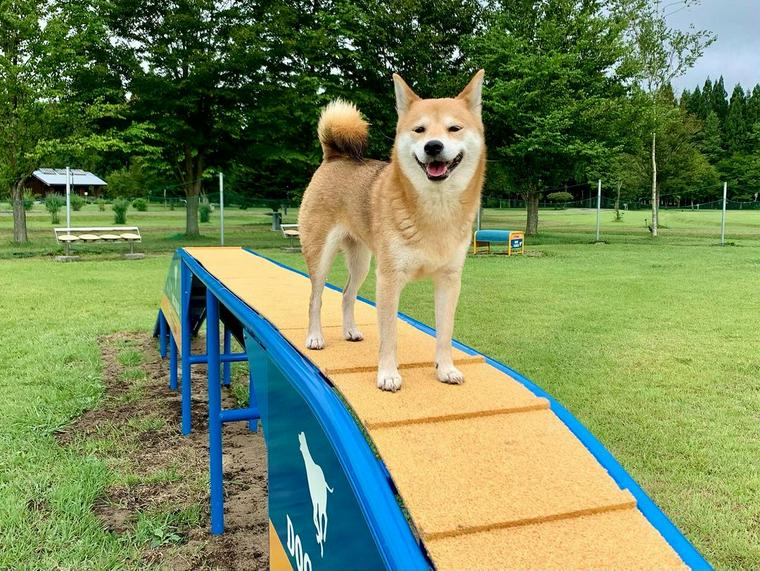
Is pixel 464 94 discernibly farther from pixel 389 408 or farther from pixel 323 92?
pixel 323 92

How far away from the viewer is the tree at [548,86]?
22922mm

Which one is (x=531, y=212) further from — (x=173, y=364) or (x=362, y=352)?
(x=362, y=352)

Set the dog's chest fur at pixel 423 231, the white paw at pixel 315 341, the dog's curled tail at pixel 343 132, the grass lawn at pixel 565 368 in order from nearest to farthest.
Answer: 1. the dog's chest fur at pixel 423 231
2. the white paw at pixel 315 341
3. the dog's curled tail at pixel 343 132
4. the grass lawn at pixel 565 368

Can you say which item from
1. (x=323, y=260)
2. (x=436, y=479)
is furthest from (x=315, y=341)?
(x=436, y=479)

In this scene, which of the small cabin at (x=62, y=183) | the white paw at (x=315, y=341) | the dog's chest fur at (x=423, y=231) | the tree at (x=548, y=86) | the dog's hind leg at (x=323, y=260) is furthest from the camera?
the small cabin at (x=62, y=183)

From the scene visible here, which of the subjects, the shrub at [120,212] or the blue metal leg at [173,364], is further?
the shrub at [120,212]

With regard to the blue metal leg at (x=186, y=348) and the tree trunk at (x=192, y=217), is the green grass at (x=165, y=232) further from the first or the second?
the blue metal leg at (x=186, y=348)

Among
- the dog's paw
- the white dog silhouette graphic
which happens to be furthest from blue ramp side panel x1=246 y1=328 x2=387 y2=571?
the dog's paw

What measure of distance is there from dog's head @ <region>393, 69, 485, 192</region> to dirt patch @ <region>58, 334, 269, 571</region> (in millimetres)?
2178

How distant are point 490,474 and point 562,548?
0.95ft

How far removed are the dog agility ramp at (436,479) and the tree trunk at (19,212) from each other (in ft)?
59.2

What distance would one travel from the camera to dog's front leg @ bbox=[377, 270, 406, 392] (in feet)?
7.25

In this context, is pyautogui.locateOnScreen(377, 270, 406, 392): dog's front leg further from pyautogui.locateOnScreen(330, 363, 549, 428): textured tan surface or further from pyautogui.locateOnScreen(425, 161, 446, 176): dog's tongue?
pyautogui.locateOnScreen(425, 161, 446, 176): dog's tongue

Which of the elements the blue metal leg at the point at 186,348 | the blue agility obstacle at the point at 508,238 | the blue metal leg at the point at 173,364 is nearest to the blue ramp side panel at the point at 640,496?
the blue metal leg at the point at 186,348
